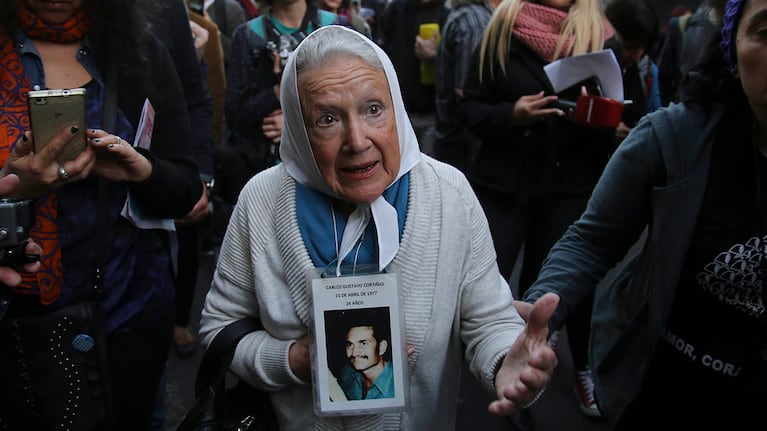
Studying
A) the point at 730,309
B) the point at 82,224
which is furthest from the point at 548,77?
the point at 82,224

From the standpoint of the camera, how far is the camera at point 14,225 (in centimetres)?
158

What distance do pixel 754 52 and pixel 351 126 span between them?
885mm

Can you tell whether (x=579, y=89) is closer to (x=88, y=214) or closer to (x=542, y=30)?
Result: (x=542, y=30)

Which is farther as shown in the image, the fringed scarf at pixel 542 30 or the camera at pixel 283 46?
the camera at pixel 283 46

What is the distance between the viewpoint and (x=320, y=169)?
1.61 meters

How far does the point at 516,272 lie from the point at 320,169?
365cm

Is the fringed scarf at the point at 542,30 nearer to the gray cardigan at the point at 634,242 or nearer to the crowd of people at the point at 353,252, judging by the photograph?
the crowd of people at the point at 353,252

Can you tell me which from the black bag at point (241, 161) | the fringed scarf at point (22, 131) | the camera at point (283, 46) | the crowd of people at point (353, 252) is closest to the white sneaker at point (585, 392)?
the crowd of people at point (353, 252)

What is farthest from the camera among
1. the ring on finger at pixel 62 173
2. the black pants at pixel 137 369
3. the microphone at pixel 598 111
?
the microphone at pixel 598 111

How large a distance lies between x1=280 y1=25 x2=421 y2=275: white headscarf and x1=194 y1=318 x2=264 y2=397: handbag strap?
314mm

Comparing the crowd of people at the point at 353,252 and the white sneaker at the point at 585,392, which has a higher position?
the crowd of people at the point at 353,252

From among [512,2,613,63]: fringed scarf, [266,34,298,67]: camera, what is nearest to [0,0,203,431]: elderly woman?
[266,34,298,67]: camera

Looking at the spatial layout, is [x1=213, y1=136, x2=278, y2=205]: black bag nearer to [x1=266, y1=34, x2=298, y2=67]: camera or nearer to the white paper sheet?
[x1=266, y1=34, x2=298, y2=67]: camera

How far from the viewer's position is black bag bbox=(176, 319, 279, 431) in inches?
63.1
